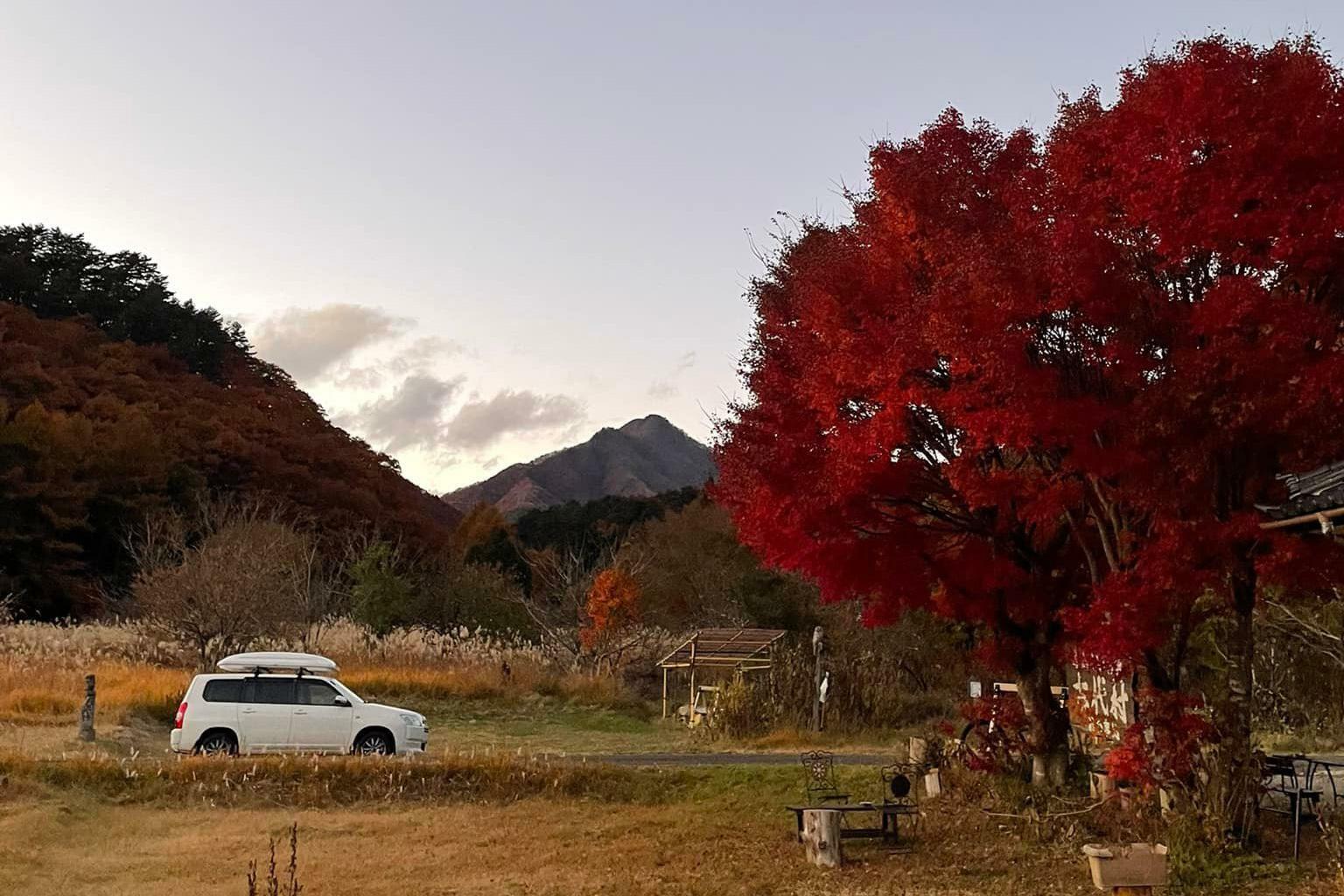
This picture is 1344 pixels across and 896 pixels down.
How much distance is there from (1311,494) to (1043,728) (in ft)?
13.1

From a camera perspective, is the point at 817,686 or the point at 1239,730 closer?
the point at 1239,730

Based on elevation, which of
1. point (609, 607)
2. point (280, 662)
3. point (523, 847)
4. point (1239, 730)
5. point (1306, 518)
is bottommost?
point (523, 847)

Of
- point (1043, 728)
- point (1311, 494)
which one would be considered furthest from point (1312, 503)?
point (1043, 728)

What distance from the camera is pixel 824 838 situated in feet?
32.2

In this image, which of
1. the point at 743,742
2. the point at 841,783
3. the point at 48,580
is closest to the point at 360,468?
the point at 48,580

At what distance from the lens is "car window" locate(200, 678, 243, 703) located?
639 inches

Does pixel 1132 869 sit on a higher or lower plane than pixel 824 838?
higher

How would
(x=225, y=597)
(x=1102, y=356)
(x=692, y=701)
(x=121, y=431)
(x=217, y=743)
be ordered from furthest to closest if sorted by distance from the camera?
1. (x=121, y=431)
2. (x=225, y=597)
3. (x=692, y=701)
4. (x=217, y=743)
5. (x=1102, y=356)

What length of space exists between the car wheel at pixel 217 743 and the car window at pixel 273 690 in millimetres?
580

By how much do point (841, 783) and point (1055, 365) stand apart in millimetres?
6434

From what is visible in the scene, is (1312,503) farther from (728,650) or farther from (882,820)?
(728,650)

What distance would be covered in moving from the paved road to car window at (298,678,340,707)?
3.58m

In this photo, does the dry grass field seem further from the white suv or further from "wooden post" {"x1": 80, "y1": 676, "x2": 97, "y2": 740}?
the white suv

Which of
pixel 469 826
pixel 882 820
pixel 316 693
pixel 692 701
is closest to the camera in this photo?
pixel 882 820
